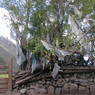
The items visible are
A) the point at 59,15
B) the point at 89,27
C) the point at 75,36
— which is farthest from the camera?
the point at 59,15

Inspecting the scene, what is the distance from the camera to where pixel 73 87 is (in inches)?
244

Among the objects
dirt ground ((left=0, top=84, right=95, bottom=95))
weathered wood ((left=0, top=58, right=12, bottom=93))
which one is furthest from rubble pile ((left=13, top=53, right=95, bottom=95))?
weathered wood ((left=0, top=58, right=12, bottom=93))

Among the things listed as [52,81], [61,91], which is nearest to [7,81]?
[52,81]

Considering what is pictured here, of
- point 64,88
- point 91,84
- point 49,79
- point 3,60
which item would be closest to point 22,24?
point 49,79

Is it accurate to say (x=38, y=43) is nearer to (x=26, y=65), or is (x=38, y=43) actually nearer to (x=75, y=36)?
(x=75, y=36)

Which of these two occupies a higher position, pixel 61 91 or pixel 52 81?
pixel 52 81

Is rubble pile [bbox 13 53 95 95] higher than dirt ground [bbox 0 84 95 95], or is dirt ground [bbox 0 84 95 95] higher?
rubble pile [bbox 13 53 95 95]

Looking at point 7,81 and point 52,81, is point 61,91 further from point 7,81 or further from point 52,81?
point 7,81

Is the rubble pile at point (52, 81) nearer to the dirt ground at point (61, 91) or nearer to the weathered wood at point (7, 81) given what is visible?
the dirt ground at point (61, 91)

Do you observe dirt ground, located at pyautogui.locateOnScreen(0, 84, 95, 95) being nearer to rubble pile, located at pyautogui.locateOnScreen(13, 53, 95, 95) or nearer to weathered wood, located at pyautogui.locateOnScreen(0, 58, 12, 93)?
rubble pile, located at pyautogui.locateOnScreen(13, 53, 95, 95)

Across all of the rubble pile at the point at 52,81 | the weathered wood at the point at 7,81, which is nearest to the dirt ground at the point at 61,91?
the rubble pile at the point at 52,81

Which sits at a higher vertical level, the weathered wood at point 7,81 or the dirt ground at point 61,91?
the weathered wood at point 7,81

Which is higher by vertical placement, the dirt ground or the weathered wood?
the weathered wood

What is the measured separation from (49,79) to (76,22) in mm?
1950
